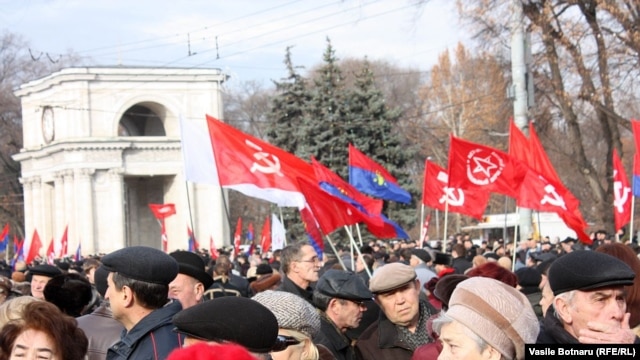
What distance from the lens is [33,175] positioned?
60594 millimetres

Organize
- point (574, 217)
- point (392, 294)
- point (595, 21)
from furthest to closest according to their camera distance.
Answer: point (595, 21) < point (574, 217) < point (392, 294)

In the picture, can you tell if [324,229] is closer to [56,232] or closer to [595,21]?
[595,21]

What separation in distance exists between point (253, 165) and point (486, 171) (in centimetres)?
452

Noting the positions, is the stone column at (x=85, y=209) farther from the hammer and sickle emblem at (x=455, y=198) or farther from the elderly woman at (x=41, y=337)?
the elderly woman at (x=41, y=337)

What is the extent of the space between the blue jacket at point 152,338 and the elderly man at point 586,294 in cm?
176

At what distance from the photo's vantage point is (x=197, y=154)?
14148 mm

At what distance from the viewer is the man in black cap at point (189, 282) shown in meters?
6.86

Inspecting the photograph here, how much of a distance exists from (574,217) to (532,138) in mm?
1610

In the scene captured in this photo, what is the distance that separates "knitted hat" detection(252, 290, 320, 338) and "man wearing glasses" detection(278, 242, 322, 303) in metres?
3.45

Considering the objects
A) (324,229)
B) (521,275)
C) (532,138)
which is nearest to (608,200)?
(532,138)

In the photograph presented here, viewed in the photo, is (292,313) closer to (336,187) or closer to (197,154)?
(336,187)

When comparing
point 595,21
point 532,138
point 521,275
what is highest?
point 595,21

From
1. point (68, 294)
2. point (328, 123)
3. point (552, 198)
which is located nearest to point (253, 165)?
point (552, 198)

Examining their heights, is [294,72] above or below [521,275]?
above
